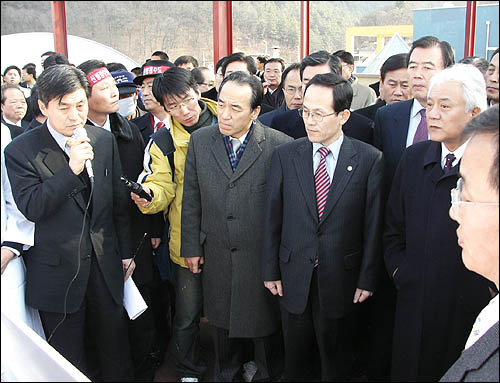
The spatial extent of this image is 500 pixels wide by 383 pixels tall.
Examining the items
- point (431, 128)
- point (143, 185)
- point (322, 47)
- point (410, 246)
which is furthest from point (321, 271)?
point (322, 47)

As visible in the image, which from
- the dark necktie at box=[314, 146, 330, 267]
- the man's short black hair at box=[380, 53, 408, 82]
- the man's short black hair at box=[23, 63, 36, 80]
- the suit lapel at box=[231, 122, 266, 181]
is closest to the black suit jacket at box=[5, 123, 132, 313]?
the suit lapel at box=[231, 122, 266, 181]

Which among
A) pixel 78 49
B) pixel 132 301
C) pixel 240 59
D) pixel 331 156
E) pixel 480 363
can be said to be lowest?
pixel 132 301

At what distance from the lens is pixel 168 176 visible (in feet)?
8.39

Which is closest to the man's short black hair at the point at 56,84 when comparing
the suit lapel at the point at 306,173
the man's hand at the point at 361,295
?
the suit lapel at the point at 306,173

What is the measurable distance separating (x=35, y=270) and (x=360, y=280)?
1.45m

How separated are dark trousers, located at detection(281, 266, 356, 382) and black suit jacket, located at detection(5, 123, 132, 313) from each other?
0.86 meters

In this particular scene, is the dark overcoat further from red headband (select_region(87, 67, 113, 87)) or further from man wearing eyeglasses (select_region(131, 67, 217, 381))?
red headband (select_region(87, 67, 113, 87))

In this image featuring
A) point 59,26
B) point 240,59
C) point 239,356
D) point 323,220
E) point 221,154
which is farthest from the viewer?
point 59,26

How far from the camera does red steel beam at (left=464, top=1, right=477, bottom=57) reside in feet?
15.8

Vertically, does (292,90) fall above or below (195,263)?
above

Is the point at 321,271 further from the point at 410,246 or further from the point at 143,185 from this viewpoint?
→ the point at 143,185

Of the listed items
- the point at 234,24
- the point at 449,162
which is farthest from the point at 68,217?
the point at 234,24

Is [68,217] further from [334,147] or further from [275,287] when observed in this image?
[334,147]

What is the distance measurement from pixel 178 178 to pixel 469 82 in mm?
1478
